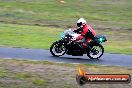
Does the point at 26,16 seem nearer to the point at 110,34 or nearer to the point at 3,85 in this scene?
the point at 110,34

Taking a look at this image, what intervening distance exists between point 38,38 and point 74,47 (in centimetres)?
705

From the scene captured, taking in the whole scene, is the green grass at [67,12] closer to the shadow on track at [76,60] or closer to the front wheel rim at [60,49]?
the front wheel rim at [60,49]

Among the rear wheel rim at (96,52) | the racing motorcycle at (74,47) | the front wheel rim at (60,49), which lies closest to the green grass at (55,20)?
the rear wheel rim at (96,52)

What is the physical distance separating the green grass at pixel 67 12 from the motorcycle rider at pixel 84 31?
1361 centimetres

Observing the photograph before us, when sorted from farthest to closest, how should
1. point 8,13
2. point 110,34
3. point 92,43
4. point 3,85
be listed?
1. point 8,13
2. point 110,34
3. point 92,43
4. point 3,85

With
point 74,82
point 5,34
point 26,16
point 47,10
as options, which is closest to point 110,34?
point 5,34

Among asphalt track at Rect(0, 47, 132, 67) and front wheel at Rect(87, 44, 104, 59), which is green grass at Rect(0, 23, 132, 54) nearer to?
asphalt track at Rect(0, 47, 132, 67)

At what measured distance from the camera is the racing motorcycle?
20391 millimetres

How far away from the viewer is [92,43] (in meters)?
20.6

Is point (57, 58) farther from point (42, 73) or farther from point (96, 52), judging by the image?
point (42, 73)

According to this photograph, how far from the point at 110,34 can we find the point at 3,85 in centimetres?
1770

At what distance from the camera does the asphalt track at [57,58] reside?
19.6 m

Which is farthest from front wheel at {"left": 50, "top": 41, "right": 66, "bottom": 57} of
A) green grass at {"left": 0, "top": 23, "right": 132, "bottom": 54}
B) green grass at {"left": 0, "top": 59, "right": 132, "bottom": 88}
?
green grass at {"left": 0, "top": 23, "right": 132, "bottom": 54}

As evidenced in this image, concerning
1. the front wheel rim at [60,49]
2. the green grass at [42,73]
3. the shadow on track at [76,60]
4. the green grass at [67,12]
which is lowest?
the shadow on track at [76,60]
